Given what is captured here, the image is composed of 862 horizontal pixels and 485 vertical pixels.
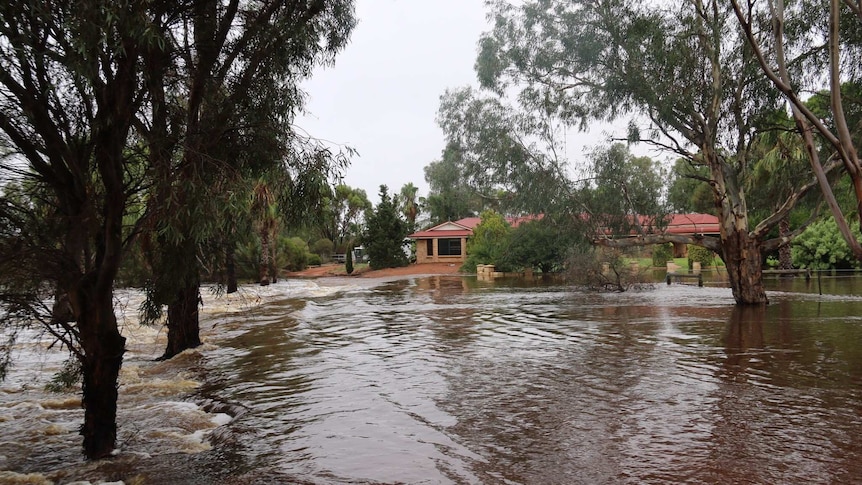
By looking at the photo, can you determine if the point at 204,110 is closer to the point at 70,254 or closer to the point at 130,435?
the point at 70,254

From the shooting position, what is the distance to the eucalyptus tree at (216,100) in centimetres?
616

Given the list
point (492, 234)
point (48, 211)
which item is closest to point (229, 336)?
point (48, 211)

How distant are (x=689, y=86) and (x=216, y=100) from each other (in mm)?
14880

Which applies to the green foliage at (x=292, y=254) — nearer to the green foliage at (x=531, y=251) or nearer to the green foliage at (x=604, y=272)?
the green foliage at (x=531, y=251)

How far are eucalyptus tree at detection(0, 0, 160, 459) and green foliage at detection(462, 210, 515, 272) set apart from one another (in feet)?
113

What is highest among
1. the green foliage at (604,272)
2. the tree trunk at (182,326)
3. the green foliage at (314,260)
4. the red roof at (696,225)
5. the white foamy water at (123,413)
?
the red roof at (696,225)

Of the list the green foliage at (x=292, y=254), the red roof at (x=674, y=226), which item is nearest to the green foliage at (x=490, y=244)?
the red roof at (x=674, y=226)

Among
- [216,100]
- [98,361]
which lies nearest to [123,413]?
[98,361]

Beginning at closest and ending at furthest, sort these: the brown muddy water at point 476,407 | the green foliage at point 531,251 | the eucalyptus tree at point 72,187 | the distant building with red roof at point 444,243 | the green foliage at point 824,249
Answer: the eucalyptus tree at point 72,187 → the brown muddy water at point 476,407 → the green foliage at point 824,249 → the green foliage at point 531,251 → the distant building with red roof at point 444,243

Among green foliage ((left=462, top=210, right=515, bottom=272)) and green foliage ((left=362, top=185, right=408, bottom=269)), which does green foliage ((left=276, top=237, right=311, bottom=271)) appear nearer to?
green foliage ((left=362, top=185, right=408, bottom=269))

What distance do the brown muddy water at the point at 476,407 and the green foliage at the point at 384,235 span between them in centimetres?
3372

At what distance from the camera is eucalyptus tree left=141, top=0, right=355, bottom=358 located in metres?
6.16

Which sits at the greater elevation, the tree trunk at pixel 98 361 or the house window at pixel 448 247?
the house window at pixel 448 247

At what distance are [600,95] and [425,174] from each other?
201 feet
